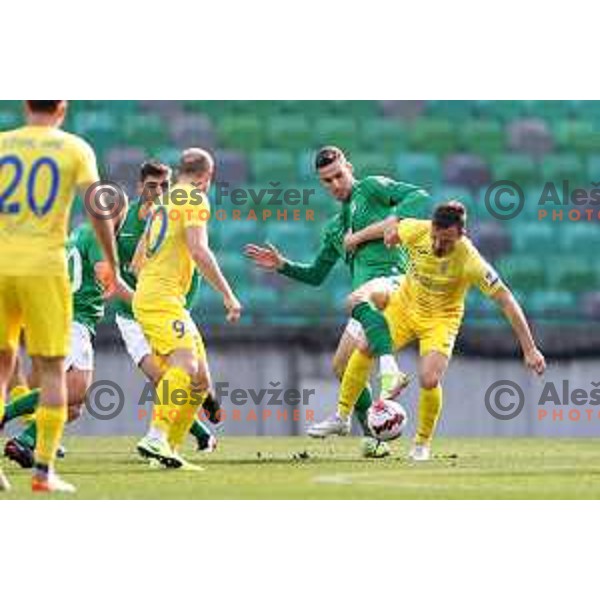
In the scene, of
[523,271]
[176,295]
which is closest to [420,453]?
[176,295]

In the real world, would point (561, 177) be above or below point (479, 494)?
above

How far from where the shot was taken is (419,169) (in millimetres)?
16938

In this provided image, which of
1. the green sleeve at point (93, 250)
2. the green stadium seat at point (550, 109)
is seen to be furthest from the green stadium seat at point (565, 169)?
the green sleeve at point (93, 250)

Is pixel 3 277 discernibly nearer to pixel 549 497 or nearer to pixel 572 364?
pixel 549 497

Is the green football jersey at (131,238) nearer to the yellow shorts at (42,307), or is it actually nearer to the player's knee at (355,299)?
the player's knee at (355,299)

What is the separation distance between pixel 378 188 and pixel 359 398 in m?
1.24

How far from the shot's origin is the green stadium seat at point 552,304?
1622 cm

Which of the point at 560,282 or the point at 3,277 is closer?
the point at 3,277

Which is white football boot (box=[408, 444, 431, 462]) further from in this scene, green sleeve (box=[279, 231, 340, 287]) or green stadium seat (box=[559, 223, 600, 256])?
green stadium seat (box=[559, 223, 600, 256])

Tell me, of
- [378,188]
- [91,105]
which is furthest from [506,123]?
[378,188]

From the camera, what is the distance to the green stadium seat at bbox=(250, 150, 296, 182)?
55.3 ft

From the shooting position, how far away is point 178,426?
9781mm

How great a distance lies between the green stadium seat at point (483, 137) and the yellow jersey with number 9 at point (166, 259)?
7544mm

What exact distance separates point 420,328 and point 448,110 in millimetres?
6533
